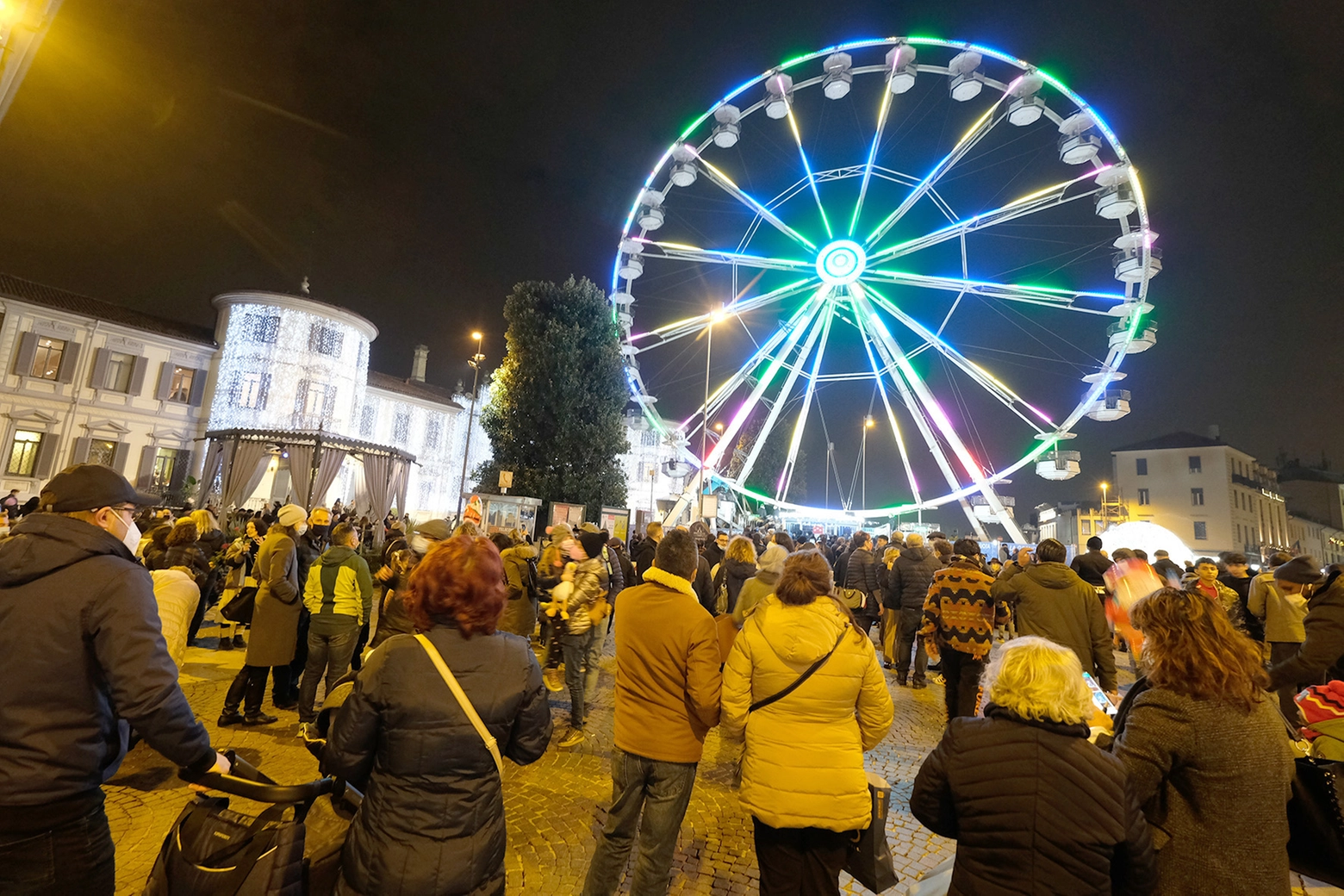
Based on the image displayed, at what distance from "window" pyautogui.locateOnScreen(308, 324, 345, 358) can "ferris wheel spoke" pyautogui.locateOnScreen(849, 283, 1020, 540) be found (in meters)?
25.2

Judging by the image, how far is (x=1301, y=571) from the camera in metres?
5.98

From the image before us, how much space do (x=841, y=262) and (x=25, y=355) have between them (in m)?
31.3

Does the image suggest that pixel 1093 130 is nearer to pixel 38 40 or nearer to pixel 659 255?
pixel 659 255

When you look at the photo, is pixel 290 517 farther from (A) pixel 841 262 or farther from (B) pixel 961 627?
(A) pixel 841 262

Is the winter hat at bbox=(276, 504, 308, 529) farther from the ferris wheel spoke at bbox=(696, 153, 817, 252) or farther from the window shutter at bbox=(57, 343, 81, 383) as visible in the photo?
the window shutter at bbox=(57, 343, 81, 383)

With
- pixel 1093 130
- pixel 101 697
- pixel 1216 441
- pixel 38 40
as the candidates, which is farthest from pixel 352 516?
pixel 1216 441

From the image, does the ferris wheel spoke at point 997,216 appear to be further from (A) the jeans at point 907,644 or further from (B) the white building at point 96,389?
(B) the white building at point 96,389

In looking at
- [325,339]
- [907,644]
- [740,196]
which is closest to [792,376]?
[740,196]

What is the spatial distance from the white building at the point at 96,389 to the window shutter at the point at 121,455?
0.03 metres

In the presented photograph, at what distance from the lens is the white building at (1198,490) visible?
4900 centimetres

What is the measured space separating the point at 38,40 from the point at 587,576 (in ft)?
24.7

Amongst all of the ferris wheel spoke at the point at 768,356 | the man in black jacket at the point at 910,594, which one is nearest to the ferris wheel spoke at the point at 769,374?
the ferris wheel spoke at the point at 768,356

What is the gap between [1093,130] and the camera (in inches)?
635

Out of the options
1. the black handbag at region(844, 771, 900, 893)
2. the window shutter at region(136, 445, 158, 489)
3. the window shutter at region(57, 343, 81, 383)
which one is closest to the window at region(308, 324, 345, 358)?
the window shutter at region(136, 445, 158, 489)
